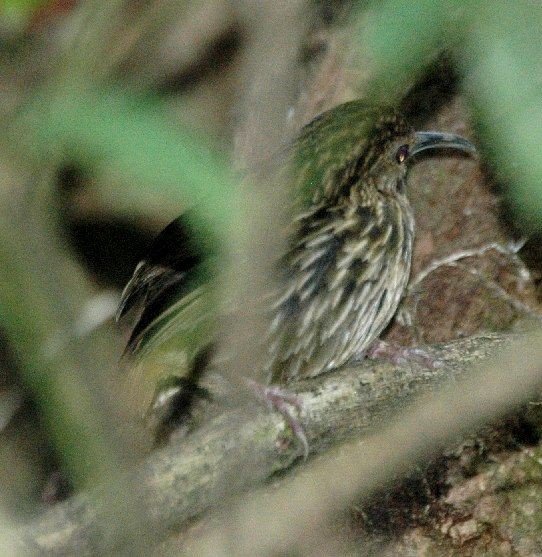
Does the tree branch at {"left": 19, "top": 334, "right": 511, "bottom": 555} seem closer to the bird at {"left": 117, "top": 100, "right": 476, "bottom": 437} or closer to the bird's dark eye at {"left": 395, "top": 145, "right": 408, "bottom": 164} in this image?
the bird at {"left": 117, "top": 100, "right": 476, "bottom": 437}

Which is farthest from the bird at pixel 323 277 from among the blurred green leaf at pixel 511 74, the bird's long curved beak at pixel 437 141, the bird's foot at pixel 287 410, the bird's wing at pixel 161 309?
the blurred green leaf at pixel 511 74

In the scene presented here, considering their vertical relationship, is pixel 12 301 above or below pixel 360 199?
above

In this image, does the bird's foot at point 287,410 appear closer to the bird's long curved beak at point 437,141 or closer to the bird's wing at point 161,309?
the bird's wing at point 161,309

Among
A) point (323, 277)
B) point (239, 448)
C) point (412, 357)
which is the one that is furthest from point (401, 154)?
point (239, 448)

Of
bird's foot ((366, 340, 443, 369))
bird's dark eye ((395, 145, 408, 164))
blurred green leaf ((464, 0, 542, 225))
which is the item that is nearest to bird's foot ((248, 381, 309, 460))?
bird's foot ((366, 340, 443, 369))

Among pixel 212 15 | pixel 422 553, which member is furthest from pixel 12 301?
pixel 422 553

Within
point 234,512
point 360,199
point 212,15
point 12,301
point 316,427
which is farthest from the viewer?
point 360,199

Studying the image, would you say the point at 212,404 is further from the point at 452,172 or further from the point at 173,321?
the point at 452,172
